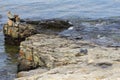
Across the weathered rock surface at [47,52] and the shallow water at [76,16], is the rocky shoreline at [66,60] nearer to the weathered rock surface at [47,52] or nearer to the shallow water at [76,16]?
the weathered rock surface at [47,52]

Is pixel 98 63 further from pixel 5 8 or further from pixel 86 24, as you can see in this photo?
pixel 5 8

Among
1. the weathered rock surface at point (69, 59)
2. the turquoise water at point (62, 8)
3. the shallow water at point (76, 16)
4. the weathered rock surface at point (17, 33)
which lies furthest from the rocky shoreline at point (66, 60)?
the turquoise water at point (62, 8)

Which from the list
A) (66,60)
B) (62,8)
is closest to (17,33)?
(66,60)

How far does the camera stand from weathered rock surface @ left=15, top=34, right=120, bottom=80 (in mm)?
8656

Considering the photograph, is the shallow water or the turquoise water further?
the turquoise water

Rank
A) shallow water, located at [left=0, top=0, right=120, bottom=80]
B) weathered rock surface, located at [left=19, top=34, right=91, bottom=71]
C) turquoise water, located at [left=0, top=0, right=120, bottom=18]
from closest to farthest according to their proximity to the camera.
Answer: weathered rock surface, located at [left=19, top=34, right=91, bottom=71] → shallow water, located at [left=0, top=0, right=120, bottom=80] → turquoise water, located at [left=0, top=0, right=120, bottom=18]

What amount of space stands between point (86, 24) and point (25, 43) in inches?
538

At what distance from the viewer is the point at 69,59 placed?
1256 centimetres

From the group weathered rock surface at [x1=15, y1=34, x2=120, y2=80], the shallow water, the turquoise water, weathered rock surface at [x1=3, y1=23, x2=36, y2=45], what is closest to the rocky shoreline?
weathered rock surface at [x1=15, y1=34, x2=120, y2=80]

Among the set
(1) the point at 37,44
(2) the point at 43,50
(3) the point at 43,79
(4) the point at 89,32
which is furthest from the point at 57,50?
A: (4) the point at 89,32

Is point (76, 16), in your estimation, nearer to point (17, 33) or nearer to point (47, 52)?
point (17, 33)

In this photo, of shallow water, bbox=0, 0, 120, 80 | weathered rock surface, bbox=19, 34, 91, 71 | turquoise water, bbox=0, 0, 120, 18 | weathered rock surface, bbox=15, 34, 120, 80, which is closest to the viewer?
Answer: weathered rock surface, bbox=15, 34, 120, 80

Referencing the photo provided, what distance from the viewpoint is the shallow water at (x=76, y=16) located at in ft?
72.2

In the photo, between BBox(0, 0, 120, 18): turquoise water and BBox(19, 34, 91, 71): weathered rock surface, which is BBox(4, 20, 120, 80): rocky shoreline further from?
BBox(0, 0, 120, 18): turquoise water
